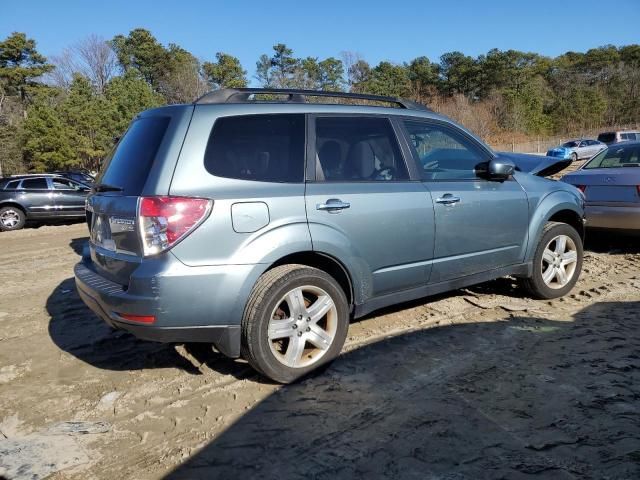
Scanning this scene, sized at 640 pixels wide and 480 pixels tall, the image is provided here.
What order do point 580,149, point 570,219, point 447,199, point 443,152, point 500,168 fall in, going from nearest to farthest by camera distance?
point 447,199, point 500,168, point 443,152, point 570,219, point 580,149

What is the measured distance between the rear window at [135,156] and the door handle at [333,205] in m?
1.10

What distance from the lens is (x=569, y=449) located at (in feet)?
8.33

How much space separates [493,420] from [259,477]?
1331 millimetres

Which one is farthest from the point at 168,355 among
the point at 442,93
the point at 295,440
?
the point at 442,93

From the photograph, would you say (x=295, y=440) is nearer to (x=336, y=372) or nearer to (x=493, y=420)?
(x=336, y=372)

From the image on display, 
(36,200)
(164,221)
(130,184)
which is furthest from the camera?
(36,200)

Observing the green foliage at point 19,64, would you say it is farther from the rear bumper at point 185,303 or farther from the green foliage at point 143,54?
the rear bumper at point 185,303

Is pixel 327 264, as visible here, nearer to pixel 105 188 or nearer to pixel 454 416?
pixel 454 416

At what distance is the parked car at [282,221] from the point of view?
9.64 feet

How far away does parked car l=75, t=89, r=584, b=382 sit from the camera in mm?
2939

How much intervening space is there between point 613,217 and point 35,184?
13371 mm

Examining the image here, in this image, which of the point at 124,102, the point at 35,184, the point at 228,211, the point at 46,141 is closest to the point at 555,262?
the point at 228,211

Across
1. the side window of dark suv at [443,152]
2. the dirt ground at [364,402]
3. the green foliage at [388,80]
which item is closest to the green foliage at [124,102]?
the green foliage at [388,80]

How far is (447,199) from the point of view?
13.2 ft
